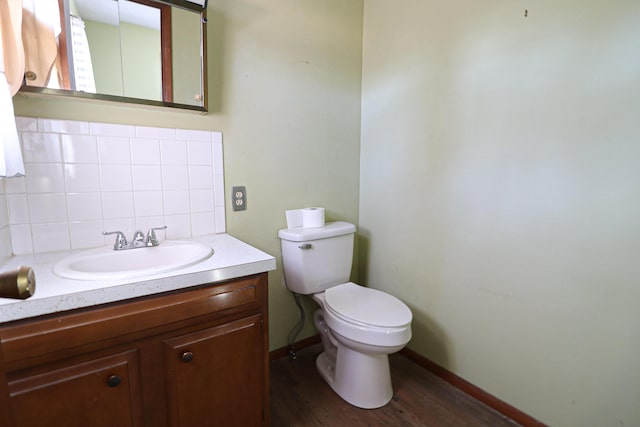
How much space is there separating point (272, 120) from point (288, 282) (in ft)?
2.98

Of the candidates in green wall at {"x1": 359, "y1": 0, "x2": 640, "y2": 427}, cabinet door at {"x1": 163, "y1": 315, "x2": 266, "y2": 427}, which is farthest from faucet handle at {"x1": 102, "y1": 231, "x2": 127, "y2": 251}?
green wall at {"x1": 359, "y1": 0, "x2": 640, "y2": 427}

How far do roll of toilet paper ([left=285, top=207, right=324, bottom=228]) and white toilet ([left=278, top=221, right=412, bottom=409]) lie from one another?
5 centimetres

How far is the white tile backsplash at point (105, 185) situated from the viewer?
1104mm

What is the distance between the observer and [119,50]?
47.1 inches

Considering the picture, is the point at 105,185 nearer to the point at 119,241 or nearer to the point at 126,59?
the point at 119,241

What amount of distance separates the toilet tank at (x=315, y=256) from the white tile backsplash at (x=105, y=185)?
1.36 ft

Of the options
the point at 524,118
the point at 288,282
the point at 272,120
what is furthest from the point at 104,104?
the point at 524,118

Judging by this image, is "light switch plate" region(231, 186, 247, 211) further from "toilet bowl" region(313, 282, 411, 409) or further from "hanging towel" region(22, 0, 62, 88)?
"hanging towel" region(22, 0, 62, 88)

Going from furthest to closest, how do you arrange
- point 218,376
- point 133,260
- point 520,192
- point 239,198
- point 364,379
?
point 239,198 < point 364,379 < point 520,192 < point 133,260 < point 218,376

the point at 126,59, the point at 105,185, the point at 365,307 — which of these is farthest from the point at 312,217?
the point at 126,59

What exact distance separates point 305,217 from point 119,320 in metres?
1.04

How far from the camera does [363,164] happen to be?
204 centimetres

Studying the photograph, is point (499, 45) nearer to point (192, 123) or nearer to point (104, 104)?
point (192, 123)

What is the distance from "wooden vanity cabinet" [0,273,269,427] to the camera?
30.0 inches
